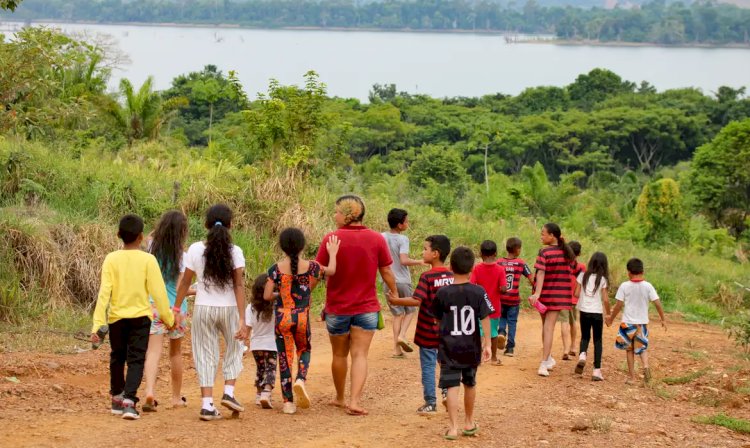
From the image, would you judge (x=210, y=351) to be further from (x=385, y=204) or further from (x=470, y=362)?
(x=385, y=204)

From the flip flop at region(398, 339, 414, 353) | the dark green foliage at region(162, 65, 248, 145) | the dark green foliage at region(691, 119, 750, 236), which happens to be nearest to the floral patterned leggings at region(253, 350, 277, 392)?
the flip flop at region(398, 339, 414, 353)

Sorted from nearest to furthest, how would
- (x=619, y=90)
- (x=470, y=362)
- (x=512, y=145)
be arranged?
(x=470, y=362), (x=512, y=145), (x=619, y=90)

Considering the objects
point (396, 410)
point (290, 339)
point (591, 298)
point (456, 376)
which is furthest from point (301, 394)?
point (591, 298)

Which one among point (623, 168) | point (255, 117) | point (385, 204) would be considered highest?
point (255, 117)

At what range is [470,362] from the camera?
736cm

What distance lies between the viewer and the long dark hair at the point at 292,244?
301 inches

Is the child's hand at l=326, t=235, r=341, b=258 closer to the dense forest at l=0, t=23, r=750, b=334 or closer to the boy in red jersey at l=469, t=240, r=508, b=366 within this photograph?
the boy in red jersey at l=469, t=240, r=508, b=366

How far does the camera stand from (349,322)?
7.94 metres

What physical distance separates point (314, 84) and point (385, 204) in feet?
7.77

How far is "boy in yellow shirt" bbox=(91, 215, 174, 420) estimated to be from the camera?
735 centimetres

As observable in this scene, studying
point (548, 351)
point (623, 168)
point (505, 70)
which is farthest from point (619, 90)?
point (505, 70)

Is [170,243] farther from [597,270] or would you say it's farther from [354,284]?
[597,270]

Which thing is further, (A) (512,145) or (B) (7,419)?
(A) (512,145)

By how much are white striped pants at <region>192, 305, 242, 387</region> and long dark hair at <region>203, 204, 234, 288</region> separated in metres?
0.20
